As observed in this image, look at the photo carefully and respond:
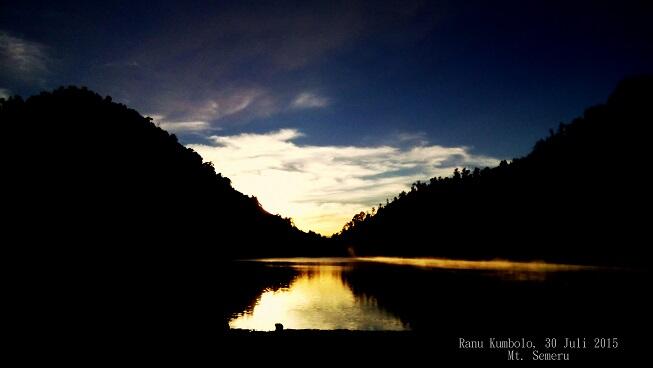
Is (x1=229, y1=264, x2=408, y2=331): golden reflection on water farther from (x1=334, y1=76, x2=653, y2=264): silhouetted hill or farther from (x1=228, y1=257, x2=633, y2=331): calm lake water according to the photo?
(x1=334, y1=76, x2=653, y2=264): silhouetted hill

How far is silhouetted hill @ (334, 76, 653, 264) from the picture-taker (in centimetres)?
11319

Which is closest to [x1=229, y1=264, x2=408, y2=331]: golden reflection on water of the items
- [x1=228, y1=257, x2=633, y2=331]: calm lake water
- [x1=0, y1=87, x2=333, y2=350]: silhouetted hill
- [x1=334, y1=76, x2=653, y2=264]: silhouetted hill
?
[x1=228, y1=257, x2=633, y2=331]: calm lake water

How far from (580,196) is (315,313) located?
128m

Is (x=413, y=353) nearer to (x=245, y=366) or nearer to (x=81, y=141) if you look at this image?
(x=245, y=366)

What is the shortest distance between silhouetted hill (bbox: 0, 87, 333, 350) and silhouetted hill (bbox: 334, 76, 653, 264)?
352ft

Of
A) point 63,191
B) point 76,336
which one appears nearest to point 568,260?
point 76,336

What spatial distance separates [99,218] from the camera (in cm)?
9938

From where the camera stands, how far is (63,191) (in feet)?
339

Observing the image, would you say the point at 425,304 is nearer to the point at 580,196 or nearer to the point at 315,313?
the point at 315,313

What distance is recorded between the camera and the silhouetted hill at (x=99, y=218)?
3005cm

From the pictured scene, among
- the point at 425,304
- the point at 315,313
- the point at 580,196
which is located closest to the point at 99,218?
the point at 315,313

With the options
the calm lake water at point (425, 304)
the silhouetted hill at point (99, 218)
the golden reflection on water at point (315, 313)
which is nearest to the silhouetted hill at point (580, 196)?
the calm lake water at point (425, 304)

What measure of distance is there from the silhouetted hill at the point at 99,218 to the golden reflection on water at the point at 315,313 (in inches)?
195

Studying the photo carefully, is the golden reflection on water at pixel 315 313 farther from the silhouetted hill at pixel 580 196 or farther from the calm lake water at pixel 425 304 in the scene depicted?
the silhouetted hill at pixel 580 196
